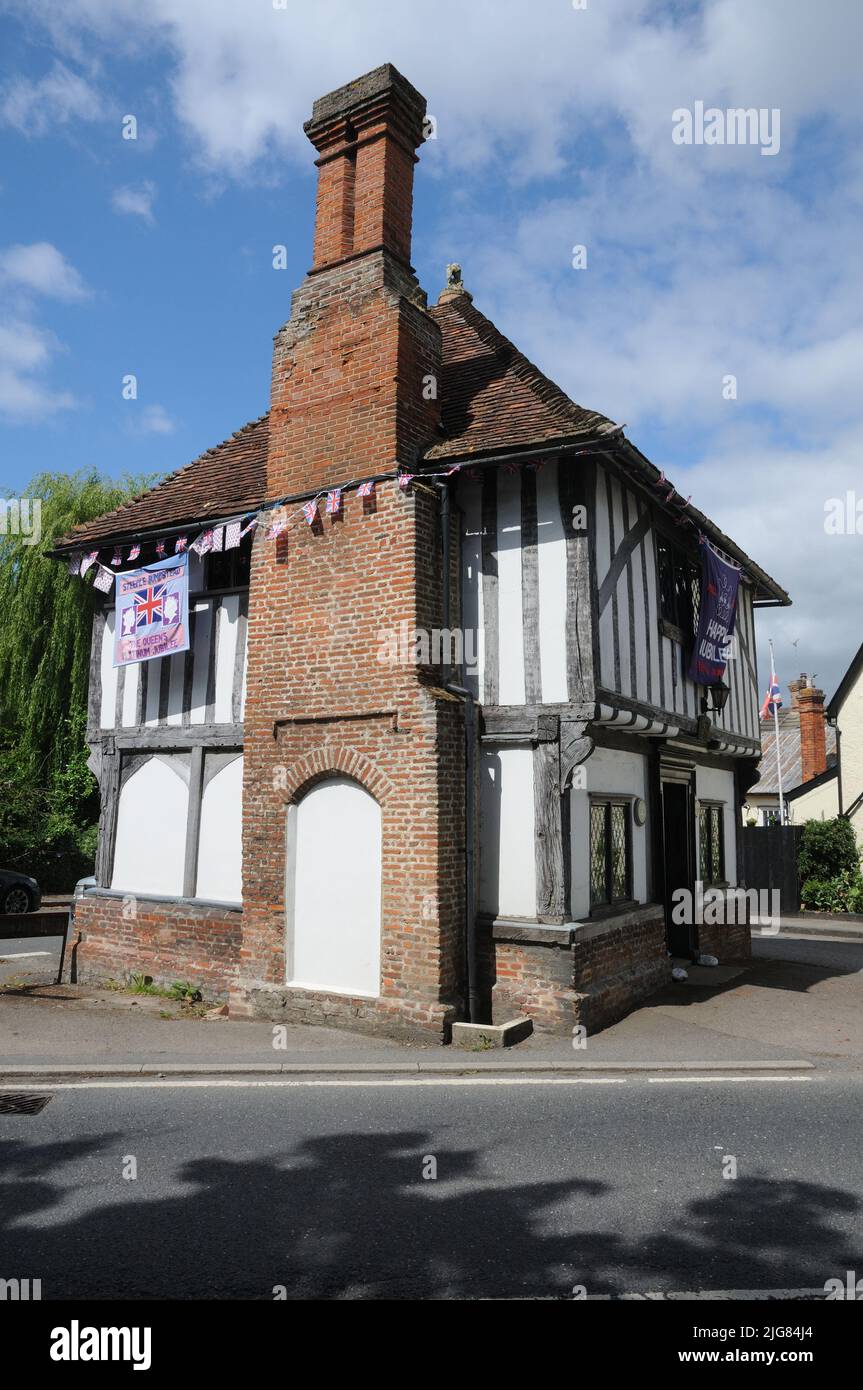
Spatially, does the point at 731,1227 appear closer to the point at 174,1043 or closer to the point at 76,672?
the point at 174,1043

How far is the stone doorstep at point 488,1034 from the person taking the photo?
8.56 m

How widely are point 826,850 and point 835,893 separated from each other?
3.69 feet

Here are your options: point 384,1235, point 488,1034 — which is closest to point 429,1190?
point 384,1235

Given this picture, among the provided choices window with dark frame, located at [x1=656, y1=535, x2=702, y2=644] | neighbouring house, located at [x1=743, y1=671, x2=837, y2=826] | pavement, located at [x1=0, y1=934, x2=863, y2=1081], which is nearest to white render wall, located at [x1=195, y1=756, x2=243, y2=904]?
pavement, located at [x1=0, y1=934, x2=863, y2=1081]

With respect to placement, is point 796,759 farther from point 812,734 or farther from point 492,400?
point 492,400

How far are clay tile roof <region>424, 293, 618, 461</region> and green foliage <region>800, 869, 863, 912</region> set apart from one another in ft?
53.0

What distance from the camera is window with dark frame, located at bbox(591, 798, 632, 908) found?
1020cm

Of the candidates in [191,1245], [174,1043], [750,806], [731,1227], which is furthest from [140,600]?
[750,806]

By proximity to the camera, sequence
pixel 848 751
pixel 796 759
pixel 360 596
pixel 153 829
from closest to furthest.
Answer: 1. pixel 360 596
2. pixel 153 829
3. pixel 848 751
4. pixel 796 759

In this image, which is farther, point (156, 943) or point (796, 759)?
point (796, 759)

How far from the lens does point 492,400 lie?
1079 cm

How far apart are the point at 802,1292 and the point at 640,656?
7436 mm

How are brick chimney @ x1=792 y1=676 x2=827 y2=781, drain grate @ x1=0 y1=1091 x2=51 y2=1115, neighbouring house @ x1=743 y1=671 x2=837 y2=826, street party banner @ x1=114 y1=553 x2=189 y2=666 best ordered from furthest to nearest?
brick chimney @ x1=792 y1=676 x2=827 y2=781
neighbouring house @ x1=743 y1=671 x2=837 y2=826
street party banner @ x1=114 y1=553 x2=189 y2=666
drain grate @ x1=0 y1=1091 x2=51 y2=1115

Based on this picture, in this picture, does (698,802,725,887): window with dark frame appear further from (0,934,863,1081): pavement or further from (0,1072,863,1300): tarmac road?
(0,1072,863,1300): tarmac road
